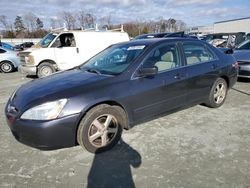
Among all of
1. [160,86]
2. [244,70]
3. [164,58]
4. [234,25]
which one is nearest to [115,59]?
[164,58]

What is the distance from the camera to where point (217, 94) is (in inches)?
196

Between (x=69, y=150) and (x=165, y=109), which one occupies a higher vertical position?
(x=165, y=109)

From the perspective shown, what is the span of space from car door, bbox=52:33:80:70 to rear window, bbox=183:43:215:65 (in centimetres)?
597

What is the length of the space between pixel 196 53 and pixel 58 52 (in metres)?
6.22

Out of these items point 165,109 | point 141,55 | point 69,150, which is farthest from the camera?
point 165,109

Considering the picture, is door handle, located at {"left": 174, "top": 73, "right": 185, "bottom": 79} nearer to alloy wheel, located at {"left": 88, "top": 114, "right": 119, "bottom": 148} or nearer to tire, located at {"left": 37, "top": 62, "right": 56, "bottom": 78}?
alloy wheel, located at {"left": 88, "top": 114, "right": 119, "bottom": 148}

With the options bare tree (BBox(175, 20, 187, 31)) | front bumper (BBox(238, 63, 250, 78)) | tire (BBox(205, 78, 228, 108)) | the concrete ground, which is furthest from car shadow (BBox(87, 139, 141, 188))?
bare tree (BBox(175, 20, 187, 31))

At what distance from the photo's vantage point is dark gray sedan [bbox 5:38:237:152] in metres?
2.94

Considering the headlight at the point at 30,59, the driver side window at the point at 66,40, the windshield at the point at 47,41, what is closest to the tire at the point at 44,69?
the headlight at the point at 30,59

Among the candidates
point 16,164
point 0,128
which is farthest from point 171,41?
point 0,128

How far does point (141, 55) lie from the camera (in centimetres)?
370

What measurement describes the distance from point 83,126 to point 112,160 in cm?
60

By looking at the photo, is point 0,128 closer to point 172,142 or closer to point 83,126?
point 83,126

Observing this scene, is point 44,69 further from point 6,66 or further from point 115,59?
point 115,59
